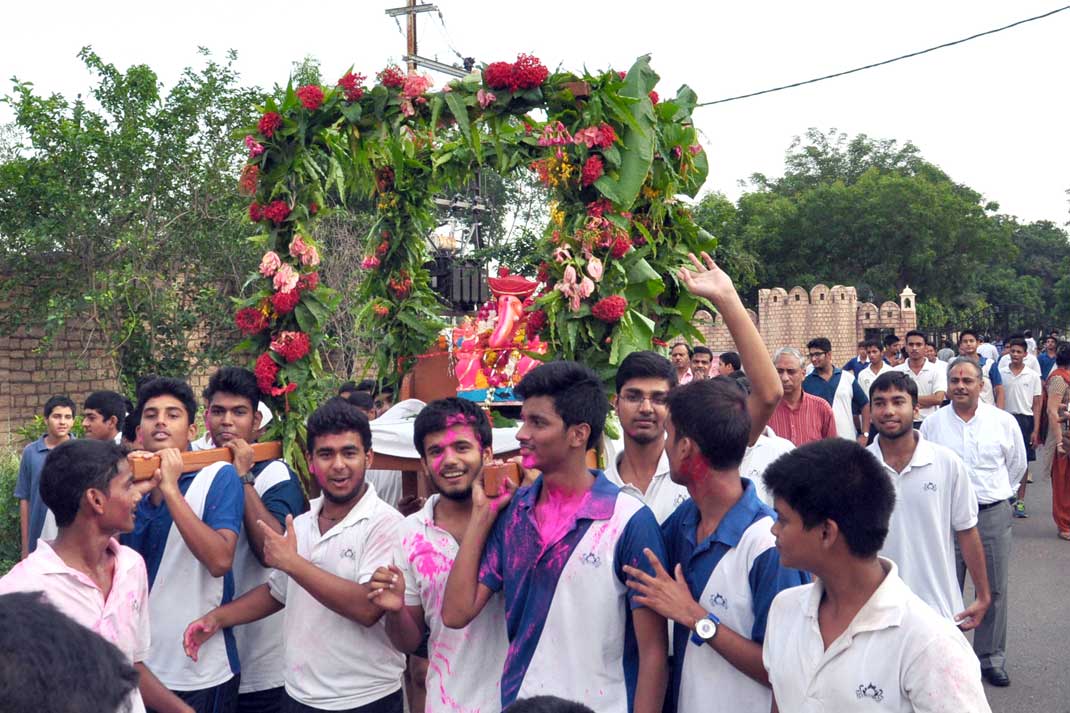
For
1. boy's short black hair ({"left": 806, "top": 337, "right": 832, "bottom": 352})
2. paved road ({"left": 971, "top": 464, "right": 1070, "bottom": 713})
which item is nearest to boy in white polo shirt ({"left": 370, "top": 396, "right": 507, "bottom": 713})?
paved road ({"left": 971, "top": 464, "right": 1070, "bottom": 713})

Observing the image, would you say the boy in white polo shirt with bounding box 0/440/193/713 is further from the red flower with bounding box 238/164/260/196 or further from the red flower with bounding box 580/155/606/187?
the red flower with bounding box 238/164/260/196

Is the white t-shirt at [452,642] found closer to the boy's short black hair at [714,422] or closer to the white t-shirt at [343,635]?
the white t-shirt at [343,635]

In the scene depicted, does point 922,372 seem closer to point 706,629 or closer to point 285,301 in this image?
point 285,301

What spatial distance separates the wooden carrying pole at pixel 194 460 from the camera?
11.6 ft

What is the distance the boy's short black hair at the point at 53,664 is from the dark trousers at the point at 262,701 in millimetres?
2622

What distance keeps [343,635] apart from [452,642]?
0.44m

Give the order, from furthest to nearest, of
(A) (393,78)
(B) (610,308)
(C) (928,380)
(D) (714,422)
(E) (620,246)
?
1. (C) (928,380)
2. (A) (393,78)
3. (E) (620,246)
4. (B) (610,308)
5. (D) (714,422)

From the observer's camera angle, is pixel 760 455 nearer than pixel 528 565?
No

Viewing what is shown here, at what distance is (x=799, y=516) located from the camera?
2.49m

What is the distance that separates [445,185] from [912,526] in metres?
3.55

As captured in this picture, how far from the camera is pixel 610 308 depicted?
4.89 metres

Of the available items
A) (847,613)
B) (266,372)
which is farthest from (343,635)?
(266,372)

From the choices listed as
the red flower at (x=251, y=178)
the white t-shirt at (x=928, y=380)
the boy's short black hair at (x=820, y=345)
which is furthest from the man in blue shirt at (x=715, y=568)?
the white t-shirt at (x=928, y=380)

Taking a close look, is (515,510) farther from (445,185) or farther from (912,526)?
(445,185)
